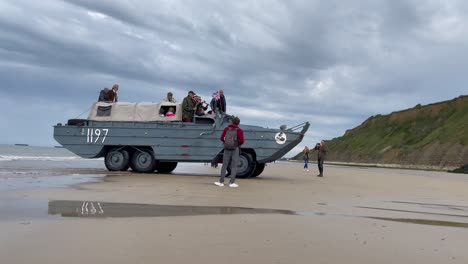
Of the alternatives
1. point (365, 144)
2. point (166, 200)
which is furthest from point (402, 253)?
point (365, 144)

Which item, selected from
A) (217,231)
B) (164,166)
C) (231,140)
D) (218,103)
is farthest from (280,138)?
(217,231)

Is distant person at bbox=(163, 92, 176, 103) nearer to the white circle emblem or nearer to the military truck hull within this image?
the military truck hull

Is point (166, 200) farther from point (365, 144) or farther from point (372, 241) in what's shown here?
point (365, 144)

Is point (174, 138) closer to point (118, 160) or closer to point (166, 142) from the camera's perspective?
point (166, 142)

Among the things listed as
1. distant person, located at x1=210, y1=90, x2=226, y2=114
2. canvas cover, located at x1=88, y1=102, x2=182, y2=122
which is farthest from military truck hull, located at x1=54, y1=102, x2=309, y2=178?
distant person, located at x1=210, y1=90, x2=226, y2=114

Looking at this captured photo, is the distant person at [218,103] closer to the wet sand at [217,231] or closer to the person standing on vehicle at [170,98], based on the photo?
the person standing on vehicle at [170,98]

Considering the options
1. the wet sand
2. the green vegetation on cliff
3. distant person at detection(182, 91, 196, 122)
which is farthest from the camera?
the green vegetation on cliff

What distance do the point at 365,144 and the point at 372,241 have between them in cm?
7277

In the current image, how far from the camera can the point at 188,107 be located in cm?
1605

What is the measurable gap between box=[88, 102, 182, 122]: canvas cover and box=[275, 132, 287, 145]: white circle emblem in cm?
335

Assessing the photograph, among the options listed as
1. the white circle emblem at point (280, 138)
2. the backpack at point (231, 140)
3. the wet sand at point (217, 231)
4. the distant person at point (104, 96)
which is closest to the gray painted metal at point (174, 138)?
the white circle emblem at point (280, 138)

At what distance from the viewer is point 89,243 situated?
156 inches

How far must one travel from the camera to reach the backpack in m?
11.4

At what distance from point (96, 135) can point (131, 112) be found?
4.73 feet
